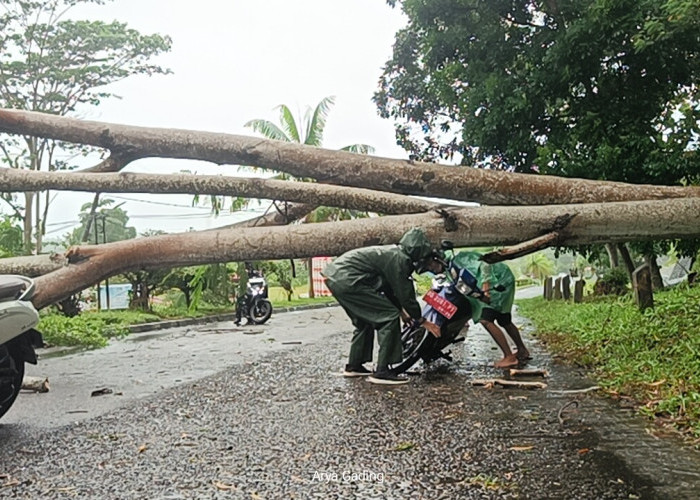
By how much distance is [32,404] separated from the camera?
6.25 meters

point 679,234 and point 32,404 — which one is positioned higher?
point 679,234

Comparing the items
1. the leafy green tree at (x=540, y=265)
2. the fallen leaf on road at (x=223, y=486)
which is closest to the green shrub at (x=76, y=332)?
the fallen leaf on road at (x=223, y=486)

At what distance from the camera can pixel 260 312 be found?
55.3 ft

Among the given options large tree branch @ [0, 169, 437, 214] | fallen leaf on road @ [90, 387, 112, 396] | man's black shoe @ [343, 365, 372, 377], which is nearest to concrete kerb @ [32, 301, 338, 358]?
large tree branch @ [0, 169, 437, 214]

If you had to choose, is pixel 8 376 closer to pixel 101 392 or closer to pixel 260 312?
pixel 101 392

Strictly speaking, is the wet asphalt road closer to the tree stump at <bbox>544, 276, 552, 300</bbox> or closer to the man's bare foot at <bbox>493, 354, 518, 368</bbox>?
the man's bare foot at <bbox>493, 354, 518, 368</bbox>

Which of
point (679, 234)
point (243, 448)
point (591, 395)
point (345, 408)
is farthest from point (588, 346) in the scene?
point (243, 448)

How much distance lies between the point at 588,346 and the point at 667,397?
11.3ft

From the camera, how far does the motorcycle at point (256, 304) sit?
659 inches

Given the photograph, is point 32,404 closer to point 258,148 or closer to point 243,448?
point 243,448

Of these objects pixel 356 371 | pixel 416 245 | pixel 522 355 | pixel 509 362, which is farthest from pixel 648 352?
pixel 356 371

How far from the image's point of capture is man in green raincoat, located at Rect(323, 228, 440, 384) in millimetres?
6766

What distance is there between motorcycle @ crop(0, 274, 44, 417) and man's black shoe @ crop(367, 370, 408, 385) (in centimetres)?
314

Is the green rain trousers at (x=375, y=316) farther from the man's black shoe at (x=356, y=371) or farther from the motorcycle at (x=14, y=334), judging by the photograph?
the motorcycle at (x=14, y=334)
